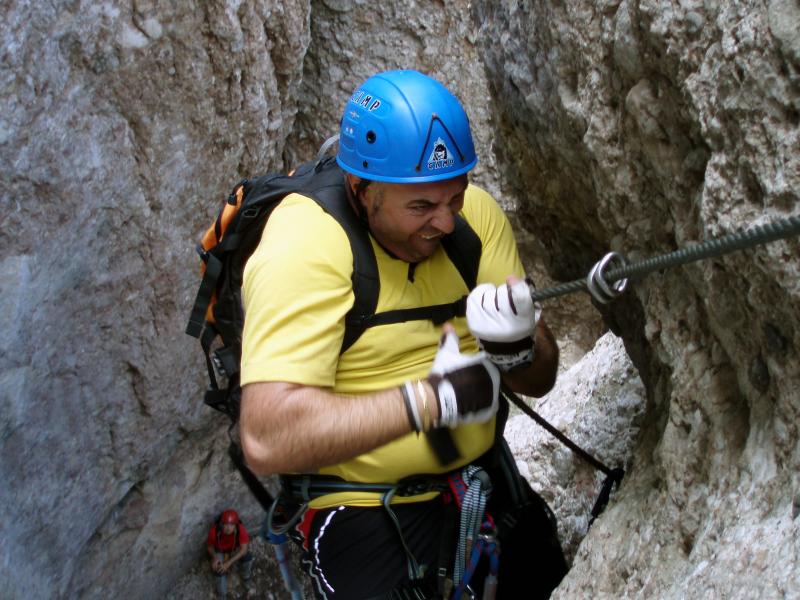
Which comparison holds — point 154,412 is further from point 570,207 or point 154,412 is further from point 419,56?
point 419,56

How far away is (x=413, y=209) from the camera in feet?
8.63

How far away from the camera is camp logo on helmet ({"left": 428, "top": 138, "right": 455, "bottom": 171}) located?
2572 millimetres

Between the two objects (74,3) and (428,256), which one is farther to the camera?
(74,3)

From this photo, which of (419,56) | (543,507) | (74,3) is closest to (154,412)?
(74,3)

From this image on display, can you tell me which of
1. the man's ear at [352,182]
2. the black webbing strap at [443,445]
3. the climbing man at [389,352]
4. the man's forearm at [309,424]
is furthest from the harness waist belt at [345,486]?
the man's ear at [352,182]

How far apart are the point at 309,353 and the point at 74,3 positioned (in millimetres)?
3261

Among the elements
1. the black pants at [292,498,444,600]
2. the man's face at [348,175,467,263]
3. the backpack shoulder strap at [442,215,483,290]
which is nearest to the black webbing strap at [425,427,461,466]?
the black pants at [292,498,444,600]

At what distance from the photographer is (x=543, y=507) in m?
3.37

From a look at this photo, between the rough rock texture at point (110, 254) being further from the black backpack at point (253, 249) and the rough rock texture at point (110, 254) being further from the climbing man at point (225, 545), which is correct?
the black backpack at point (253, 249)

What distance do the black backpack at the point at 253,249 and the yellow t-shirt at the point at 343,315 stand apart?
3 centimetres

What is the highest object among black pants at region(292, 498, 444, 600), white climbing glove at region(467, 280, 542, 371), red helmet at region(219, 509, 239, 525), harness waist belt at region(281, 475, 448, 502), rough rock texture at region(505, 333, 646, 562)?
white climbing glove at region(467, 280, 542, 371)

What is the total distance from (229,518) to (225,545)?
0.68 feet

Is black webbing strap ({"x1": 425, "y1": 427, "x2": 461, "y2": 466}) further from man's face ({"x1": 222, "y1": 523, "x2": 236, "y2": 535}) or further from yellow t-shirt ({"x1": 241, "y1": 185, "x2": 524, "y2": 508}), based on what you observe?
man's face ({"x1": 222, "y1": 523, "x2": 236, "y2": 535})

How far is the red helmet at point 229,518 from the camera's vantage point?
681 centimetres
